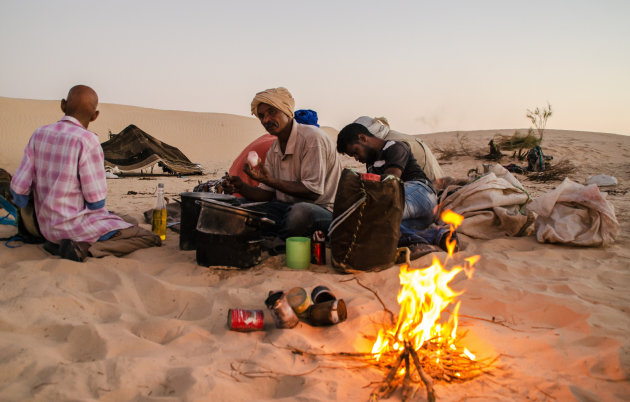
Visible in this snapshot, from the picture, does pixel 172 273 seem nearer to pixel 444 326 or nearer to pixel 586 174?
pixel 444 326

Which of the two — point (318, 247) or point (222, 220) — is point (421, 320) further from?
point (222, 220)

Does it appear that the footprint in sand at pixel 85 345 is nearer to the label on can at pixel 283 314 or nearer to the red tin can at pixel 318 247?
the label on can at pixel 283 314

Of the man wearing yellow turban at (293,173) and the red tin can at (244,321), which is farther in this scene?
the man wearing yellow turban at (293,173)

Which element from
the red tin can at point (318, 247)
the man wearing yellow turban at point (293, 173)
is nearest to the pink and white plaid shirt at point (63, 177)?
the man wearing yellow turban at point (293, 173)

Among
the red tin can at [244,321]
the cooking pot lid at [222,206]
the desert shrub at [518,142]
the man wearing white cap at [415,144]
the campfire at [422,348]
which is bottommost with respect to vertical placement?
the red tin can at [244,321]

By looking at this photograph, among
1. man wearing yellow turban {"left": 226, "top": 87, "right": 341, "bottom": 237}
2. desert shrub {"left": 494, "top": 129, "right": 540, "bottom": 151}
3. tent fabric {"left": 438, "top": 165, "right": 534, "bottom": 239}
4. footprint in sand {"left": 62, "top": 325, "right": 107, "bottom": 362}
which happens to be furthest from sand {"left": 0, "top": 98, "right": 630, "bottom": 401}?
desert shrub {"left": 494, "top": 129, "right": 540, "bottom": 151}

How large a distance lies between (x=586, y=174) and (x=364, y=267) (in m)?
10.3

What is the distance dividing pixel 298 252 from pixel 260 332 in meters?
1.05

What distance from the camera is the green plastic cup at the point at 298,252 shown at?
10.5 feet

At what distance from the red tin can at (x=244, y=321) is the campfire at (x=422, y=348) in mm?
624

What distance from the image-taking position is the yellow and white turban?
12.1ft

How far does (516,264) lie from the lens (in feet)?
10.6

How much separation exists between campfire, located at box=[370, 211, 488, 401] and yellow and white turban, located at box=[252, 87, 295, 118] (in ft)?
6.87

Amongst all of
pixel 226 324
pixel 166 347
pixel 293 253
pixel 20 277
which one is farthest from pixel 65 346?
pixel 293 253
